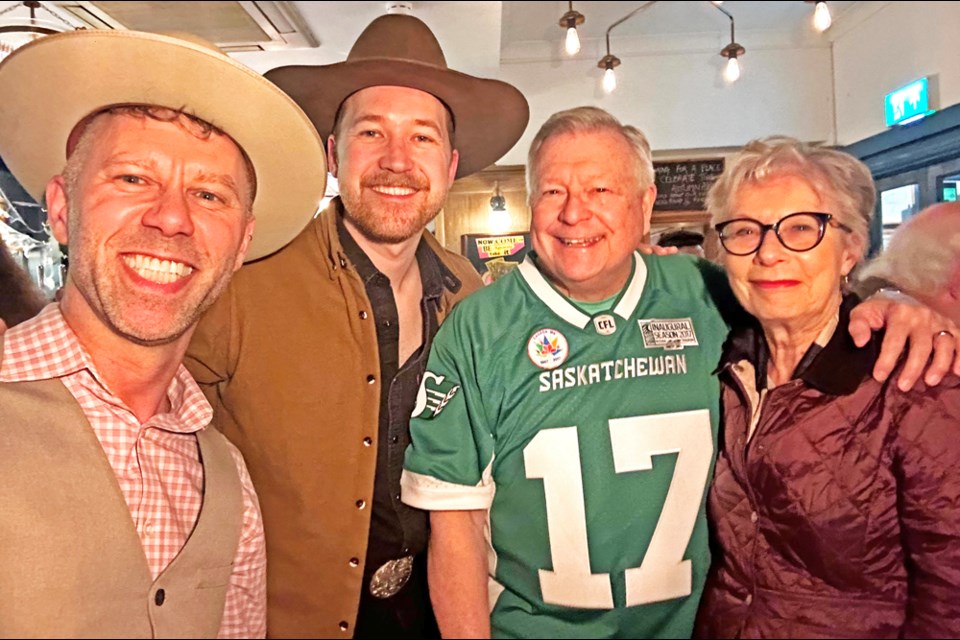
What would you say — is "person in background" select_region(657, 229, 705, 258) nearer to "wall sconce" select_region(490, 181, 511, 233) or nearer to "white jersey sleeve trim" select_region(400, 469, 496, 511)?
"wall sconce" select_region(490, 181, 511, 233)

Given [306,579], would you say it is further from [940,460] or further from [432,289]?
[940,460]

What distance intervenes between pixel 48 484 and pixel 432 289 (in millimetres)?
557

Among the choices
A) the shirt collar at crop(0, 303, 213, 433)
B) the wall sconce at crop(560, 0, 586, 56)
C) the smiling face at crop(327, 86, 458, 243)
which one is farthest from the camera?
the wall sconce at crop(560, 0, 586, 56)

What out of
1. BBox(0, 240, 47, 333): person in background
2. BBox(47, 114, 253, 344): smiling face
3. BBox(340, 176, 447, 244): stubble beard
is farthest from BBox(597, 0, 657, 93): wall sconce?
BBox(0, 240, 47, 333): person in background

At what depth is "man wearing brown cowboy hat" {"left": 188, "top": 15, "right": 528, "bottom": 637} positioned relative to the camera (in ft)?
2.86

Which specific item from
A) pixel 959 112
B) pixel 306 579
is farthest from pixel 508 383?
pixel 959 112

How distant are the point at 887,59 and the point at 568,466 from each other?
89cm

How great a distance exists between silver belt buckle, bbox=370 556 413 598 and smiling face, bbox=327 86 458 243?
0.51 meters

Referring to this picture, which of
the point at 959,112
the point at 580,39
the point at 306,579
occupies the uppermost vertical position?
the point at 580,39

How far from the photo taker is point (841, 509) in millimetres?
860

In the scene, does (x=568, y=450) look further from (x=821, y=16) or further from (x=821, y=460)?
(x=821, y=16)

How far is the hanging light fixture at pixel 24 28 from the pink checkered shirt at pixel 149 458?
42cm

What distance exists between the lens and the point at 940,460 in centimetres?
82

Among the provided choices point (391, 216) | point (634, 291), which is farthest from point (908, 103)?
point (391, 216)
